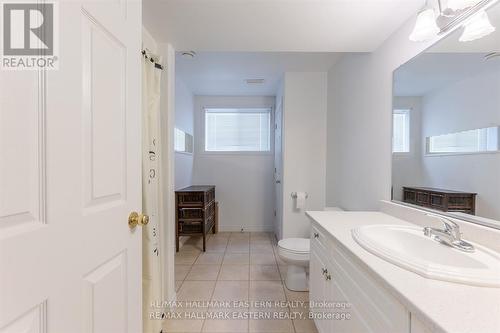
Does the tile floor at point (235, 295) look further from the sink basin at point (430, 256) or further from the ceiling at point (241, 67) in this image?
the ceiling at point (241, 67)

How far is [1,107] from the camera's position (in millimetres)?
486

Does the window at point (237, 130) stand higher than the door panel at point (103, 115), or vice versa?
the window at point (237, 130)

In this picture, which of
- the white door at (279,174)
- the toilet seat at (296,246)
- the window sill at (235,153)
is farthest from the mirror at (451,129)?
the window sill at (235,153)

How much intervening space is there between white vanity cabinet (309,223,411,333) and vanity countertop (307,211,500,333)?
0.06 meters

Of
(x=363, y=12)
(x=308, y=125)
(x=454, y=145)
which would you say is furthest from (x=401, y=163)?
(x=308, y=125)

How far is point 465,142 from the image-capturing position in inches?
44.6

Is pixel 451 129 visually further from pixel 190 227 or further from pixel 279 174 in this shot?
pixel 190 227

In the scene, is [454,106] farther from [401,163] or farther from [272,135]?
[272,135]

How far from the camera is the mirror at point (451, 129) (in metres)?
1.01

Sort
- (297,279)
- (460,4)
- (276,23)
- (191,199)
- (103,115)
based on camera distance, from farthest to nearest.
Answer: (191,199), (297,279), (276,23), (460,4), (103,115)

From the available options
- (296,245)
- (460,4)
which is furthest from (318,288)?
(460,4)

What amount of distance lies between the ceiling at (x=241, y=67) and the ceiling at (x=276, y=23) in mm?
764

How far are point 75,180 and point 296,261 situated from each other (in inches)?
74.1

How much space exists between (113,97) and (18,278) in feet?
1.98
